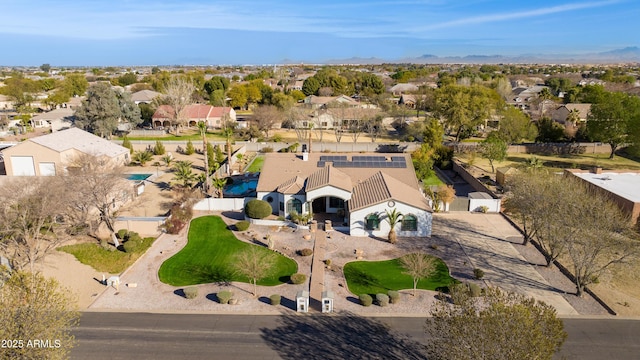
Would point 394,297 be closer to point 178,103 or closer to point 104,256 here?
point 104,256

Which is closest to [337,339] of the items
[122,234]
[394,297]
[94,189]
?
[394,297]

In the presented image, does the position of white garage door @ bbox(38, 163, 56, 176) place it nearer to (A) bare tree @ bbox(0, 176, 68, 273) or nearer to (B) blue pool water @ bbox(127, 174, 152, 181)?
(B) blue pool water @ bbox(127, 174, 152, 181)

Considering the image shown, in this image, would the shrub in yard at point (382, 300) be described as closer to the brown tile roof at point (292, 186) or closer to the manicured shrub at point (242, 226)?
the manicured shrub at point (242, 226)

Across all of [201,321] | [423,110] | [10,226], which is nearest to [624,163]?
[423,110]

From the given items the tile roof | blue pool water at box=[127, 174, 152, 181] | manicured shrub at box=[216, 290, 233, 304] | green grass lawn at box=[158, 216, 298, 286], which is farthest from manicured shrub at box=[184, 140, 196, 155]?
manicured shrub at box=[216, 290, 233, 304]

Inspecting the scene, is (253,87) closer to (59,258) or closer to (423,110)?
(423,110)
